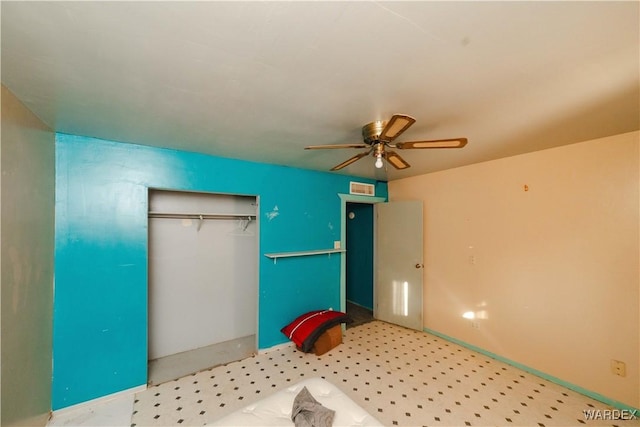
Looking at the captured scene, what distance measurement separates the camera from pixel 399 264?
3.89 metres

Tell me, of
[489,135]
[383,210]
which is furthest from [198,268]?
[489,135]

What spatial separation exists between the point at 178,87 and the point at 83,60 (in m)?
0.39

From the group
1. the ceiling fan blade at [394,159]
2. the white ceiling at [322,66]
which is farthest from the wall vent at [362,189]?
the white ceiling at [322,66]

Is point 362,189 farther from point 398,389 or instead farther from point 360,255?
point 398,389

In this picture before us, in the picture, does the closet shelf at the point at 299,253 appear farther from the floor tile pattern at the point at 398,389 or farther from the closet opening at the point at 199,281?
the floor tile pattern at the point at 398,389

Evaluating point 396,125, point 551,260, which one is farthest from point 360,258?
point 396,125

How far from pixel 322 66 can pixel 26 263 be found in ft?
7.33

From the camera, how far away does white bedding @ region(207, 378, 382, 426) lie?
143 centimetres

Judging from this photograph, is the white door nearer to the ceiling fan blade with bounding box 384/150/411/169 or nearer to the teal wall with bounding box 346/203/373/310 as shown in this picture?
the teal wall with bounding box 346/203/373/310

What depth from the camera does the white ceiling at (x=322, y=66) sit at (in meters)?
0.91

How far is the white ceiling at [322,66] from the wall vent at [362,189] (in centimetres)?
185

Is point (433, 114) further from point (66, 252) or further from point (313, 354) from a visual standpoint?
point (66, 252)

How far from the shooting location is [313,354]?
2994 millimetres

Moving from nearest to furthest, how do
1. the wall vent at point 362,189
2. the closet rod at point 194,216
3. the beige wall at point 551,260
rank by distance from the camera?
the beige wall at point 551,260, the closet rod at point 194,216, the wall vent at point 362,189
